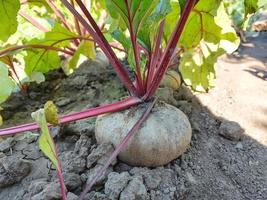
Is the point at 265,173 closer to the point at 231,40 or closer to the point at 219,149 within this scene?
the point at 219,149

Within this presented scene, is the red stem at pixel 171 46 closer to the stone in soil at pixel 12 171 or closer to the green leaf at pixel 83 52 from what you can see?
the stone in soil at pixel 12 171

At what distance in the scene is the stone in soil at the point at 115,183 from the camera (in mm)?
1002

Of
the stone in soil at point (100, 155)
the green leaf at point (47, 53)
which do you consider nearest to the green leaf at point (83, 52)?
the green leaf at point (47, 53)

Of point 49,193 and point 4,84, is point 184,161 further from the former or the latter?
point 4,84

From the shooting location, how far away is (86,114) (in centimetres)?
115

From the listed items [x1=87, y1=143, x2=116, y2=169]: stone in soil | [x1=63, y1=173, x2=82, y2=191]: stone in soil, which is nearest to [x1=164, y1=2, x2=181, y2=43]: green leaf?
[x1=87, y1=143, x2=116, y2=169]: stone in soil

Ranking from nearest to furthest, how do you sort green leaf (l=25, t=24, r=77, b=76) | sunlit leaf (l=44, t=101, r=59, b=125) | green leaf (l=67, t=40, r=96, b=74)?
sunlit leaf (l=44, t=101, r=59, b=125) < green leaf (l=25, t=24, r=77, b=76) < green leaf (l=67, t=40, r=96, b=74)

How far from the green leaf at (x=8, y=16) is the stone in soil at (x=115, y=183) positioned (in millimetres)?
712

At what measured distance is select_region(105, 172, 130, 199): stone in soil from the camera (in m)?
1.00

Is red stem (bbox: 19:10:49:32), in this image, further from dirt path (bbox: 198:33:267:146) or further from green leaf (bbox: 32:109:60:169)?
green leaf (bbox: 32:109:60:169)

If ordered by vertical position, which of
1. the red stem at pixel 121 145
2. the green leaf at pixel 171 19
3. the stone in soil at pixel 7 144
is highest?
the green leaf at pixel 171 19

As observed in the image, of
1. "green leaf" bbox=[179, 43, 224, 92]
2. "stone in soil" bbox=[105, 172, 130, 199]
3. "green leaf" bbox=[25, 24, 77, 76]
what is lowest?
"green leaf" bbox=[179, 43, 224, 92]

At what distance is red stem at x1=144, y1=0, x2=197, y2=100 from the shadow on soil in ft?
0.86

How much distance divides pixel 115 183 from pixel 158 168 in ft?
0.59
